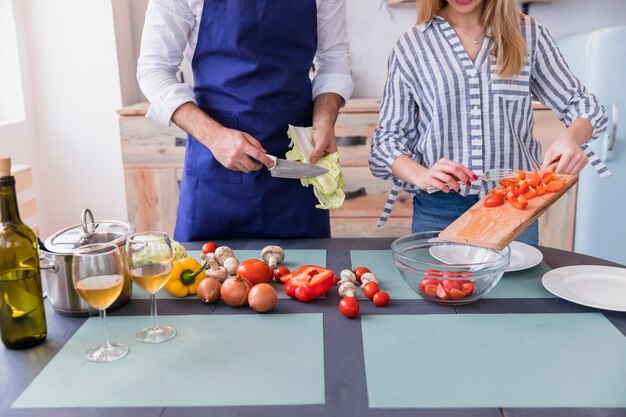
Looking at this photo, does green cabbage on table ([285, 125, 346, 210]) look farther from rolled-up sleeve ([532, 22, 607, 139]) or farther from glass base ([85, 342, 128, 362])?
glass base ([85, 342, 128, 362])

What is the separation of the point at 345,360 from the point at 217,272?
0.44 metres

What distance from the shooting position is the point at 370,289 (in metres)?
1.40

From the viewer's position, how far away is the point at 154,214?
145 inches

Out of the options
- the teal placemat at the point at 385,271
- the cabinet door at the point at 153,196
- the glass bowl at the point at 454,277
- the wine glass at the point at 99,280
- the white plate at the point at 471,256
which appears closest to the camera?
the wine glass at the point at 99,280

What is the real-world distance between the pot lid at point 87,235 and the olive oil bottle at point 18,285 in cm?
8

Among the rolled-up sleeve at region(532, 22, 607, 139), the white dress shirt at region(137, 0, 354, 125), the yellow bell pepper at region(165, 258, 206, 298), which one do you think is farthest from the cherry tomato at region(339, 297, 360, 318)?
the rolled-up sleeve at region(532, 22, 607, 139)

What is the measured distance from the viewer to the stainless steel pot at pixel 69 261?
1.30 m

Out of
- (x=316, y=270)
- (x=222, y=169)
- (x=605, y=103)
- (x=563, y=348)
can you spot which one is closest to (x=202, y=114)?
(x=222, y=169)

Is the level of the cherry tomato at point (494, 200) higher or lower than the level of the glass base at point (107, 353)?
higher

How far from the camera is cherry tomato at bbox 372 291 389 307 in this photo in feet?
4.47

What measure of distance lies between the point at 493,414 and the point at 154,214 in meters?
2.99

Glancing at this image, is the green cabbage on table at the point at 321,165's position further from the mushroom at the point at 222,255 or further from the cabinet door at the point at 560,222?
the cabinet door at the point at 560,222

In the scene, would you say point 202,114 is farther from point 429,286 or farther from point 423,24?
point 429,286

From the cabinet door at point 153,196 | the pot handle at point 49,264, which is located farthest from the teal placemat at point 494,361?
the cabinet door at point 153,196
